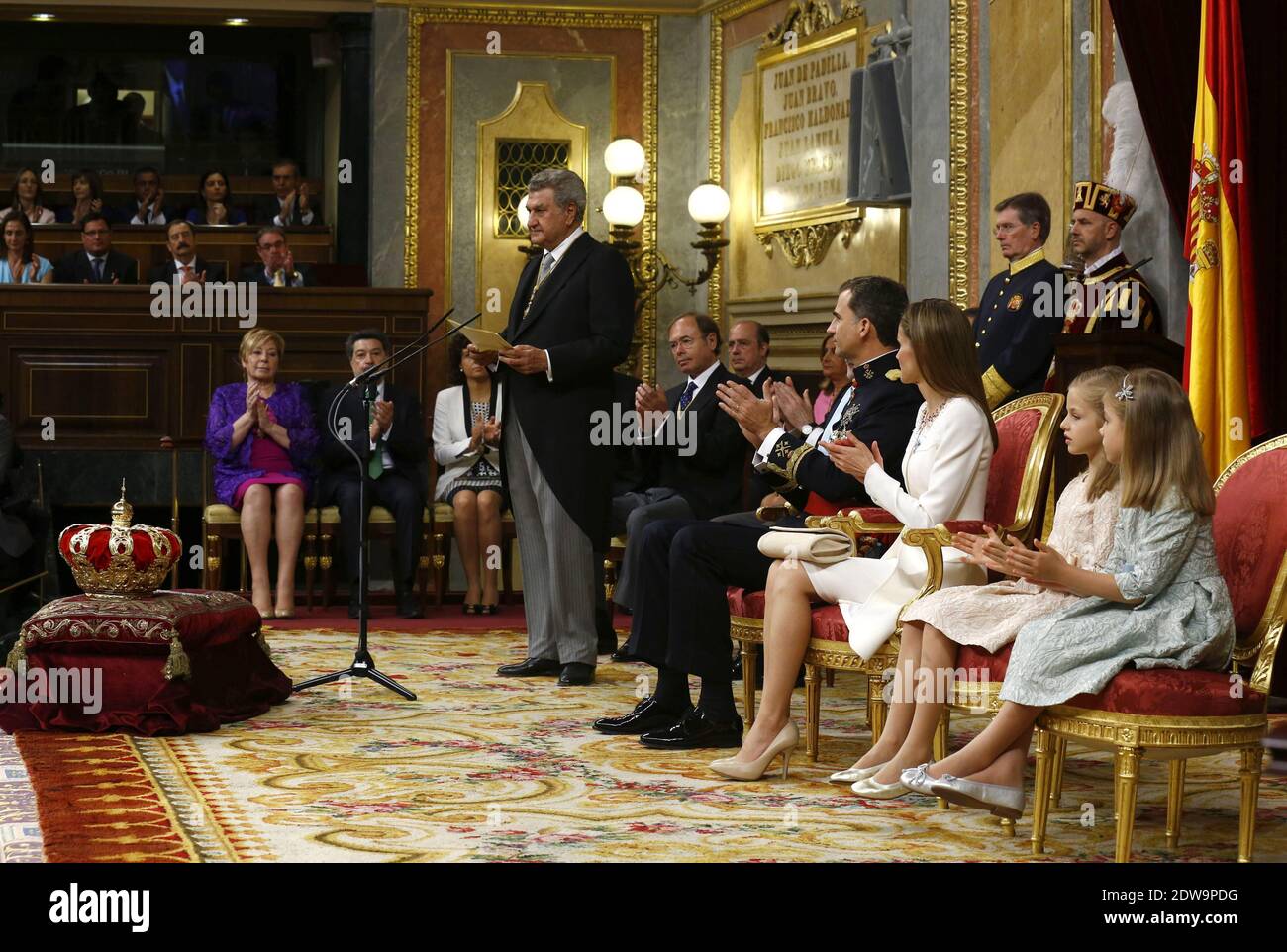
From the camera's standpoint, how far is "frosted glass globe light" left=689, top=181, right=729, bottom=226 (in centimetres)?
1001

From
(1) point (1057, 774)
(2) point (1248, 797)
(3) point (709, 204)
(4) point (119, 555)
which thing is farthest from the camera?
(3) point (709, 204)

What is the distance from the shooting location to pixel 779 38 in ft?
33.8

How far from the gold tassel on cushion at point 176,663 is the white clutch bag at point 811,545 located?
66.1 inches

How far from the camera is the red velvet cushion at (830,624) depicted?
4195mm

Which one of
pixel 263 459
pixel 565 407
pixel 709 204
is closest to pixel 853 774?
pixel 565 407

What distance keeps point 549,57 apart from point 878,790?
8438 millimetres

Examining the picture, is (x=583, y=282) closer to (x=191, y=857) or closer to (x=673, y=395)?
(x=673, y=395)

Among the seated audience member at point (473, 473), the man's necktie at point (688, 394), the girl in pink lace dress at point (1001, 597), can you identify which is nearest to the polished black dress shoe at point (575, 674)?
the man's necktie at point (688, 394)

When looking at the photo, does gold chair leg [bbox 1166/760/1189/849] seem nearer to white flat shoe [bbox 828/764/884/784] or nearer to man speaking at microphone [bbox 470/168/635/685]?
white flat shoe [bbox 828/764/884/784]

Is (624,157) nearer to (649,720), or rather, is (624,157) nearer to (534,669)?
(534,669)

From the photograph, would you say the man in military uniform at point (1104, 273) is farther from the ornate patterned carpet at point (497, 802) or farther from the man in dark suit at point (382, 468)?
the man in dark suit at point (382, 468)

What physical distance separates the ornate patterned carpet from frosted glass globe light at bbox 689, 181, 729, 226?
517 centimetres

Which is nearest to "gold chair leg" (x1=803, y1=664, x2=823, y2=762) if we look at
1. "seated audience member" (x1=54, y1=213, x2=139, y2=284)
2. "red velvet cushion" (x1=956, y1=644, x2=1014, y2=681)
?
"red velvet cushion" (x1=956, y1=644, x2=1014, y2=681)

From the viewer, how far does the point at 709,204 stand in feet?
32.8
